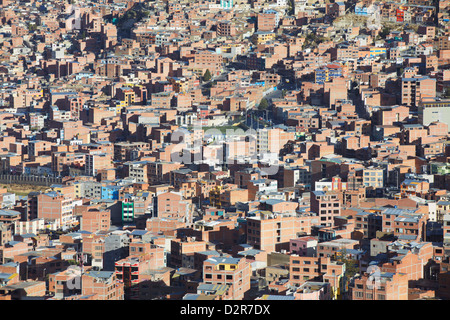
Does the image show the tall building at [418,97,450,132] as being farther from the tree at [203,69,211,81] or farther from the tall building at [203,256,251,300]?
the tall building at [203,256,251,300]

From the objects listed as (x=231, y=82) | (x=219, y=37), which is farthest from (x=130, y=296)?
(x=219, y=37)

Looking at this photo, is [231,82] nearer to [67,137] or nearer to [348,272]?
[67,137]

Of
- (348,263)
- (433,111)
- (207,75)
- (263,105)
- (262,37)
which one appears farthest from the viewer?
(262,37)

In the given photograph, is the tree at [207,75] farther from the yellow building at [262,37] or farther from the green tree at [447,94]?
the green tree at [447,94]

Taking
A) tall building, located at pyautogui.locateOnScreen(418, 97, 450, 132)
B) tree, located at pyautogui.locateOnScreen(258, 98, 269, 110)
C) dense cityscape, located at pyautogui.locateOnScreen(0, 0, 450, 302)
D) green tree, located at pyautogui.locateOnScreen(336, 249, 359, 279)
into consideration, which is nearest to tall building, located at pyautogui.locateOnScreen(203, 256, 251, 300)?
dense cityscape, located at pyautogui.locateOnScreen(0, 0, 450, 302)

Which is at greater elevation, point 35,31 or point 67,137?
point 35,31

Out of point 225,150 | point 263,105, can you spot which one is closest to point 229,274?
point 225,150

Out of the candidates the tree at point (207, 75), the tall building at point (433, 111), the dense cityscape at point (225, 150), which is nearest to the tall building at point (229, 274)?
the dense cityscape at point (225, 150)

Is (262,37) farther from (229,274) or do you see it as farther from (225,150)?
(229,274)
